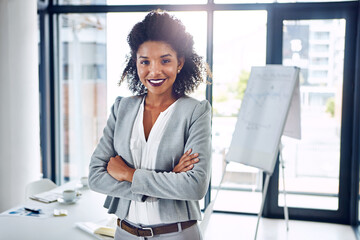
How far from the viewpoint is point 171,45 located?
4.39 feet

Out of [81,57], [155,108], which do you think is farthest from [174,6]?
[155,108]

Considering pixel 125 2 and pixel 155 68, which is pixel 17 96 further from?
pixel 155 68

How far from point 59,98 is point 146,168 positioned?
3182 mm

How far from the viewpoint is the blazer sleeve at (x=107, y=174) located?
131cm

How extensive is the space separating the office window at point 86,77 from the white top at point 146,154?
2.60m

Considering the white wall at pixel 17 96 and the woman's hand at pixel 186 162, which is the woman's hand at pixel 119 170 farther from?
the white wall at pixel 17 96

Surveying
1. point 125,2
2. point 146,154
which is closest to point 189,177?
point 146,154

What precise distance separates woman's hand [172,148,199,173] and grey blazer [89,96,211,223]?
2 centimetres

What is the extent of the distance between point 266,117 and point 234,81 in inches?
52.1

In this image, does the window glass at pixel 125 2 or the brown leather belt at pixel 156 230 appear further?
the window glass at pixel 125 2

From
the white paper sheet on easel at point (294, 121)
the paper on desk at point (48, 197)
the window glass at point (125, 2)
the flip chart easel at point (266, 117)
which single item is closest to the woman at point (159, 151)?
the paper on desk at point (48, 197)

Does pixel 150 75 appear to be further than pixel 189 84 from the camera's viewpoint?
No

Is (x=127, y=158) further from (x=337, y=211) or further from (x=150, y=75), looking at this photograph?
(x=337, y=211)

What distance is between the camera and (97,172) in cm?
142
